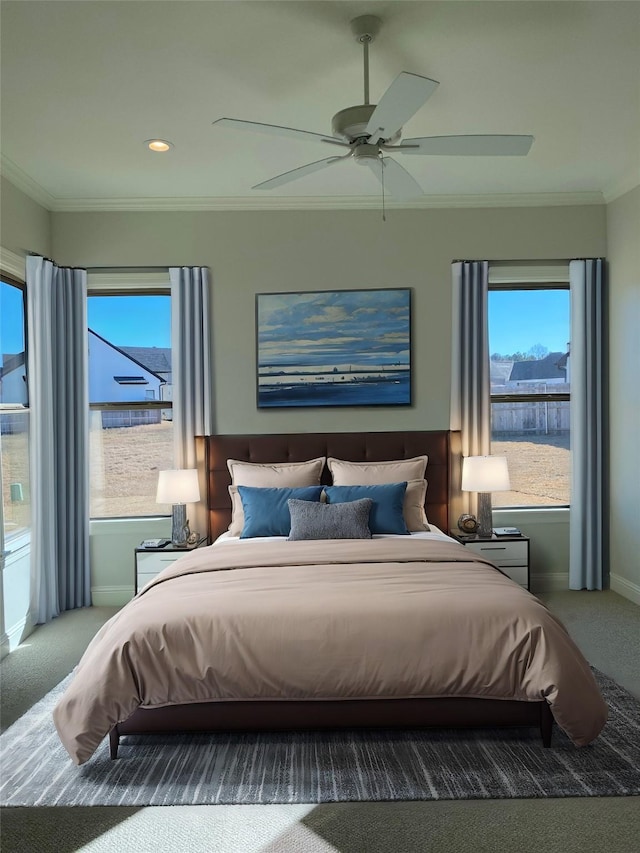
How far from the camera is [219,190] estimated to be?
5.12 meters

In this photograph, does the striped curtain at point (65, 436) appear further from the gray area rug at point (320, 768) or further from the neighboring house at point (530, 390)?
the neighboring house at point (530, 390)

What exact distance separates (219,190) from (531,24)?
2.72 meters

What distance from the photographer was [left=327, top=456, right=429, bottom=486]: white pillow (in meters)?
4.94

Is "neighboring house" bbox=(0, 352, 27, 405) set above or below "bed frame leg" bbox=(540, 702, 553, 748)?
above

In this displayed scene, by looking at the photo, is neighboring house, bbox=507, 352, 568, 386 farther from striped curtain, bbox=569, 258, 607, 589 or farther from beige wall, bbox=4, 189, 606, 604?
beige wall, bbox=4, 189, 606, 604

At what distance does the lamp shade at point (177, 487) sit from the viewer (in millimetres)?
4941

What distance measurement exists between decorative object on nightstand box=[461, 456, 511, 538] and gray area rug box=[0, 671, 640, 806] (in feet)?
6.66

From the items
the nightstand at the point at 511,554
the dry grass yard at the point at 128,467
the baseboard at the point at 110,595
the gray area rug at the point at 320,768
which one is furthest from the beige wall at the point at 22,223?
the nightstand at the point at 511,554

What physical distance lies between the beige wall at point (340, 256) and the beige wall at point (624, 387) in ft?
0.93

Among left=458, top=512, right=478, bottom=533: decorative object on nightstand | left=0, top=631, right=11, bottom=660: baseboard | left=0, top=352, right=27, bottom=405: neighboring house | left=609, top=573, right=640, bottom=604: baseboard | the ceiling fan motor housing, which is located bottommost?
left=0, top=631, right=11, bottom=660: baseboard

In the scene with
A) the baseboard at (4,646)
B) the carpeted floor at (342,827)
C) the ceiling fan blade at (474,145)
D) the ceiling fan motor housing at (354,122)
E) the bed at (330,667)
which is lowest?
the carpeted floor at (342,827)

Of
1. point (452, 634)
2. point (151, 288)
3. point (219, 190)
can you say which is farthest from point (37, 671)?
point (219, 190)

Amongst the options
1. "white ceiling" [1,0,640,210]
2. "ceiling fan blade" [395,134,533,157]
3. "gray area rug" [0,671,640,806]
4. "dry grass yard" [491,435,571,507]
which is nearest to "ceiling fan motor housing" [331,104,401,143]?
"ceiling fan blade" [395,134,533,157]

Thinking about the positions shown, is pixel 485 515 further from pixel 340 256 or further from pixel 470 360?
pixel 340 256
